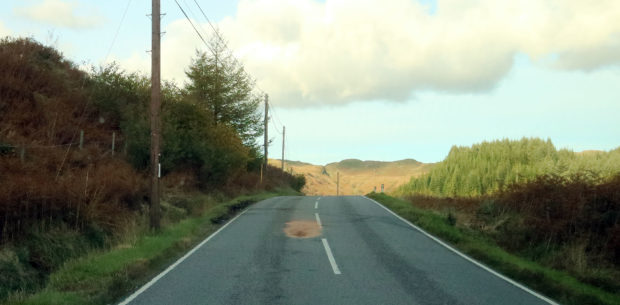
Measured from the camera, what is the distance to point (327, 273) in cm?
887

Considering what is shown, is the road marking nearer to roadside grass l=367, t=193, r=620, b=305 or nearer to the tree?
roadside grass l=367, t=193, r=620, b=305

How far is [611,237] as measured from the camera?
11.9 meters

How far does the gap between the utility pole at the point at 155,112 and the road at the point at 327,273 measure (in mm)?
1962

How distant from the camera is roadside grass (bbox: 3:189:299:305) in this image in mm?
6770

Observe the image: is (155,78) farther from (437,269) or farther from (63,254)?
(437,269)

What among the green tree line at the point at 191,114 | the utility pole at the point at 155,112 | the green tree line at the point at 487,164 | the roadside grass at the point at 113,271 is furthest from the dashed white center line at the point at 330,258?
the green tree line at the point at 487,164

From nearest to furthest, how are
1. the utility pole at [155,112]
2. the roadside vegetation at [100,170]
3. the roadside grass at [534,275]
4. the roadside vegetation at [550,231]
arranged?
the roadside grass at [534,275] → the roadside vegetation at [550,231] → the roadside vegetation at [100,170] → the utility pole at [155,112]

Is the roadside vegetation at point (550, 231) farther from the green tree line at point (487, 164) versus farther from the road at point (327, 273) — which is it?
the green tree line at point (487, 164)

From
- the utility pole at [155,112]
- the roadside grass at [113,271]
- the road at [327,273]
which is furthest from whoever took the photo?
the utility pole at [155,112]

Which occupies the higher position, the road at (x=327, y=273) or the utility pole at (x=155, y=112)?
the utility pole at (x=155, y=112)

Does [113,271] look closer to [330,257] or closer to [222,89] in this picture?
[330,257]

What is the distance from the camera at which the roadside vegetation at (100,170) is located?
392 inches

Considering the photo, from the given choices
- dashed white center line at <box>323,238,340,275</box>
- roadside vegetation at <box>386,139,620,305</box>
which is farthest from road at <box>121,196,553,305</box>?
roadside vegetation at <box>386,139,620,305</box>

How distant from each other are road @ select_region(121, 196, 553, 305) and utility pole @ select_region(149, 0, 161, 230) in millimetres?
1962
